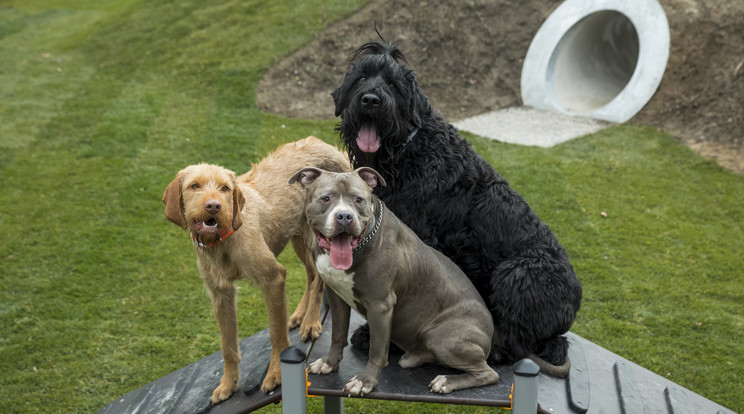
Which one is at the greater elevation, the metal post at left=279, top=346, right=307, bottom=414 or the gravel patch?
the gravel patch

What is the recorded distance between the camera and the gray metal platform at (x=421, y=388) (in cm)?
351

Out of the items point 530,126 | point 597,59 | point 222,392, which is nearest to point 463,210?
point 222,392

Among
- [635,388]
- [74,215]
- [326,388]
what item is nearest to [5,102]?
[74,215]

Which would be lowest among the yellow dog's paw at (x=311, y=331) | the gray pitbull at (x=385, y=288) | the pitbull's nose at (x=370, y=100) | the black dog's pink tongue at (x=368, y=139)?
the yellow dog's paw at (x=311, y=331)

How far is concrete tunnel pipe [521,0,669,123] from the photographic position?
11.4 m

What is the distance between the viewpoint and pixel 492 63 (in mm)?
13141

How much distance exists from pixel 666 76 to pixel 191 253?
944 cm

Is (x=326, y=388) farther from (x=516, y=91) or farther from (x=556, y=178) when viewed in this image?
(x=516, y=91)

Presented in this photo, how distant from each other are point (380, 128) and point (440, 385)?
1.60 m

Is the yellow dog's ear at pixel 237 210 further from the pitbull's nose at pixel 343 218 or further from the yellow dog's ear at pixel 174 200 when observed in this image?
the pitbull's nose at pixel 343 218

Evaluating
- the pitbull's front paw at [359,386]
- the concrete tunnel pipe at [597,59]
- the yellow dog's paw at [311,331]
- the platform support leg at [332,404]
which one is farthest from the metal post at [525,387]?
the concrete tunnel pipe at [597,59]

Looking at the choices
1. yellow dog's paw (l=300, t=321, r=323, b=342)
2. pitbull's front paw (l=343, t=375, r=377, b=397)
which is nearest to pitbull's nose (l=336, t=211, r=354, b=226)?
pitbull's front paw (l=343, t=375, r=377, b=397)

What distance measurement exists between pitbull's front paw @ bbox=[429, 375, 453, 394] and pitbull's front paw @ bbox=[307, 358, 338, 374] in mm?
632

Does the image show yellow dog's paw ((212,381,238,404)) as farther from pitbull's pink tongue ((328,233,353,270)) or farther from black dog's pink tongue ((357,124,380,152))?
black dog's pink tongue ((357,124,380,152))
